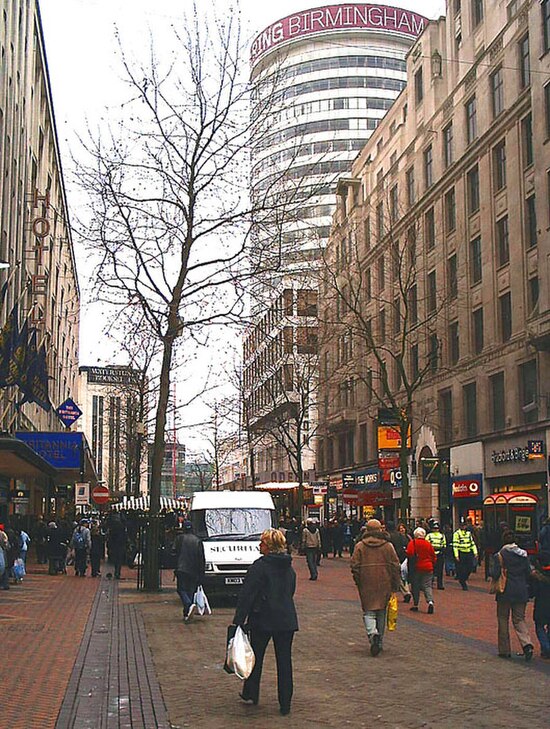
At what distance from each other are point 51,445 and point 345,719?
2783 centimetres

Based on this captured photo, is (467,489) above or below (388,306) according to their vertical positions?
below

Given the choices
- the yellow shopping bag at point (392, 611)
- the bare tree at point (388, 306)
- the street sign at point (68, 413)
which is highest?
the bare tree at point (388, 306)

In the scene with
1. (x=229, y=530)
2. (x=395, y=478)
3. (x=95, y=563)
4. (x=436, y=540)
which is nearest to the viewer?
(x=229, y=530)

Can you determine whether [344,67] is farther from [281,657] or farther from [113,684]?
[281,657]

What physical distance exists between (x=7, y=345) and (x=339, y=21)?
9271cm

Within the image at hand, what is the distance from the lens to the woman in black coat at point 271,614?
9.11 meters

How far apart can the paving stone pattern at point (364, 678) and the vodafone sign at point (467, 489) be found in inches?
887

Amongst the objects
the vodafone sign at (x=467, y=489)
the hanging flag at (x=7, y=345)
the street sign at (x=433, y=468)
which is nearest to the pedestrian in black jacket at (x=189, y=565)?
the hanging flag at (x=7, y=345)

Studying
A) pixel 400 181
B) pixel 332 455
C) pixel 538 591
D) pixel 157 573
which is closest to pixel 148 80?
pixel 157 573

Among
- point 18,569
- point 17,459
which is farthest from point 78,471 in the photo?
point 18,569

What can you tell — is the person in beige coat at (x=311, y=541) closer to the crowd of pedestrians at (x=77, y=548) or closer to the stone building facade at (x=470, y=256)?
the crowd of pedestrians at (x=77, y=548)

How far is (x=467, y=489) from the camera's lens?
41500 millimetres

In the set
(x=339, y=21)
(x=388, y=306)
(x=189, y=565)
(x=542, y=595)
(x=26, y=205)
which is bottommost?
(x=542, y=595)

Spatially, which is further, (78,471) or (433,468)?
(78,471)
